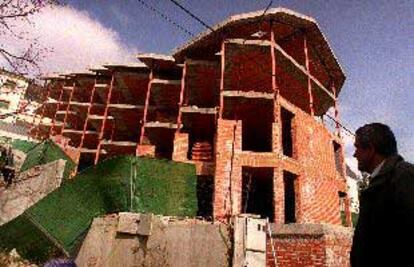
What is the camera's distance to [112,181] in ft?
34.5

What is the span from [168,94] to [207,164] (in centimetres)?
792

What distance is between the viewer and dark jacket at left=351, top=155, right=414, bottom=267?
2.15 m

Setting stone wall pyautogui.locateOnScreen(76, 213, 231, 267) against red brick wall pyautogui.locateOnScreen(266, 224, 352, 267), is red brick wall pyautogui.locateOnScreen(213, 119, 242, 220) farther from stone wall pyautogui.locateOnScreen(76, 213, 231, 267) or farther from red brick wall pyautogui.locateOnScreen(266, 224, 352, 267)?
stone wall pyautogui.locateOnScreen(76, 213, 231, 267)

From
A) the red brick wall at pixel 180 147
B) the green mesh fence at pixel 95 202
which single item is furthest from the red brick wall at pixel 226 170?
the red brick wall at pixel 180 147

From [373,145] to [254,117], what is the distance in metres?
14.9

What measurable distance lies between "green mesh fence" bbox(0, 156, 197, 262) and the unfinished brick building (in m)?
2.02

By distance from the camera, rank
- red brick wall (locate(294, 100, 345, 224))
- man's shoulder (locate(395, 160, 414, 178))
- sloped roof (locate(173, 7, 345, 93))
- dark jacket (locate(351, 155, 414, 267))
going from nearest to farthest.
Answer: dark jacket (locate(351, 155, 414, 267))
man's shoulder (locate(395, 160, 414, 178))
red brick wall (locate(294, 100, 345, 224))
sloped roof (locate(173, 7, 345, 93))

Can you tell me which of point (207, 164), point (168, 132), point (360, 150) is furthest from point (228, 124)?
point (360, 150)

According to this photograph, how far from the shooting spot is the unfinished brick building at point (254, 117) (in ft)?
46.6

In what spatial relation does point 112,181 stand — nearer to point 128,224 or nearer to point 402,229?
point 128,224

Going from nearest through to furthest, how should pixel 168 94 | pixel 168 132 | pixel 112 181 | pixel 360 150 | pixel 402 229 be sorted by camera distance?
pixel 402 229 → pixel 360 150 → pixel 112 181 → pixel 168 132 → pixel 168 94

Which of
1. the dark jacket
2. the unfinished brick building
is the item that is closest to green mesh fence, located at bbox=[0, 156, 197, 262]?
the unfinished brick building

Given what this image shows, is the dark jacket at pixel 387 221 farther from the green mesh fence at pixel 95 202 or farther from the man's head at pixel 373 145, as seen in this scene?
the green mesh fence at pixel 95 202

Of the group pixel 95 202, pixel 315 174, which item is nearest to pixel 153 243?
pixel 95 202
